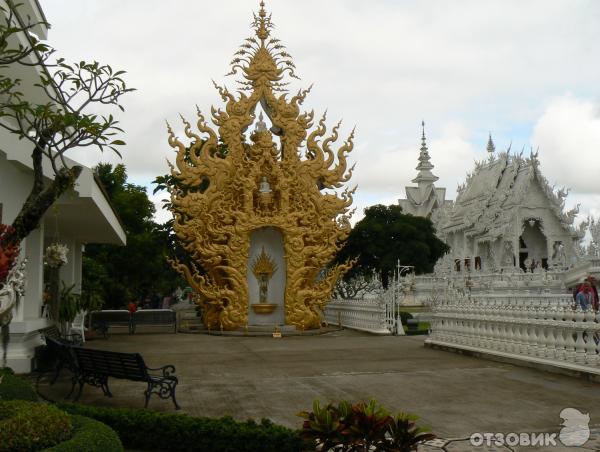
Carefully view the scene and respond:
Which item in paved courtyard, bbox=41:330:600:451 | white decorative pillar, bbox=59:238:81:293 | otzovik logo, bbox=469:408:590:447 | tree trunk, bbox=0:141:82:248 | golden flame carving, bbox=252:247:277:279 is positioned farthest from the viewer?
golden flame carving, bbox=252:247:277:279

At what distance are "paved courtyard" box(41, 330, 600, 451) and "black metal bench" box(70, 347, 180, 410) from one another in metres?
0.26

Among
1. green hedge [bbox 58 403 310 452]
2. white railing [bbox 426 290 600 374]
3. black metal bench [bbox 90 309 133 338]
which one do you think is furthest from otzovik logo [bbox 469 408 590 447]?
black metal bench [bbox 90 309 133 338]

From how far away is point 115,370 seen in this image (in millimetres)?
7629

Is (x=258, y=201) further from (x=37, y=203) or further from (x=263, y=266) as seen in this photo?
(x=37, y=203)

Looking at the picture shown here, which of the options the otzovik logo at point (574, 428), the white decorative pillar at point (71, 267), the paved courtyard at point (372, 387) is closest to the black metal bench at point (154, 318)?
the white decorative pillar at point (71, 267)

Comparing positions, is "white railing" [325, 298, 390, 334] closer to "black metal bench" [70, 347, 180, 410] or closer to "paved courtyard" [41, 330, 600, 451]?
"paved courtyard" [41, 330, 600, 451]

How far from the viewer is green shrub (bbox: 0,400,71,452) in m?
4.65

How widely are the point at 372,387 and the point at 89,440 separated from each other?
17.5 feet

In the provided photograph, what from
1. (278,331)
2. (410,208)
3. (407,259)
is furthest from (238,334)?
(410,208)

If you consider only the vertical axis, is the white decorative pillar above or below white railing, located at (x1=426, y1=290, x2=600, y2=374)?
above

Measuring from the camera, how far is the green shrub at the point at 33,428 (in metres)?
4.65

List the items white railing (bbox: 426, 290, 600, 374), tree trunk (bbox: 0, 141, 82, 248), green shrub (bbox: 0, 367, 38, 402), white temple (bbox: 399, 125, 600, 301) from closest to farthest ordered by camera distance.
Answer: tree trunk (bbox: 0, 141, 82, 248), green shrub (bbox: 0, 367, 38, 402), white railing (bbox: 426, 290, 600, 374), white temple (bbox: 399, 125, 600, 301)

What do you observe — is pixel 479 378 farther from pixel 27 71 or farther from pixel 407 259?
pixel 407 259

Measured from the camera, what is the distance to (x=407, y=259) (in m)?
27.8
